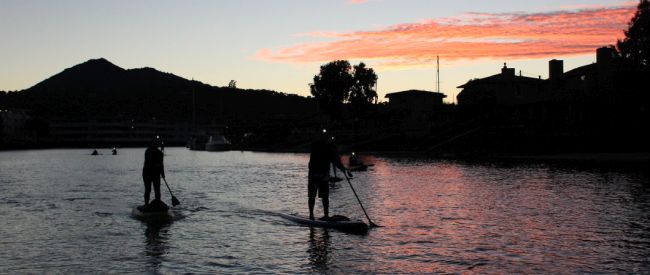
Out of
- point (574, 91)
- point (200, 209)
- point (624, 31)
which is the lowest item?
point (200, 209)

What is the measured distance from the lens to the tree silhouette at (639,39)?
64875mm

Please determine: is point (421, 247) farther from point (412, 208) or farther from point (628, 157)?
point (628, 157)

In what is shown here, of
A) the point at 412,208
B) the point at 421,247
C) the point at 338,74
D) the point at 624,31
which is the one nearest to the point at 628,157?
the point at 624,31

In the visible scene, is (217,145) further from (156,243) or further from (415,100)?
(156,243)

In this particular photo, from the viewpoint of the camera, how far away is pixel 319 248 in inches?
581

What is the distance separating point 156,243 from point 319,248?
13.0 feet

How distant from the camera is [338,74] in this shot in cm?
14200

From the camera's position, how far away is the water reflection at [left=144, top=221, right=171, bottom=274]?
13.1 m

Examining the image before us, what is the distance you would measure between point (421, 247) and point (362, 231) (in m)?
2.60

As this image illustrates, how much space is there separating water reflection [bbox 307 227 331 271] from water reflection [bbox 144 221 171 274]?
3.01 meters

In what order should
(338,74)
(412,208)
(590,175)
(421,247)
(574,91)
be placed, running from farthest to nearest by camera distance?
(338,74) → (574,91) → (590,175) → (412,208) → (421,247)

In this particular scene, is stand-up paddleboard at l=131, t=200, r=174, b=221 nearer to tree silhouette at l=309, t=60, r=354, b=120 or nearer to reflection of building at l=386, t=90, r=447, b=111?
reflection of building at l=386, t=90, r=447, b=111

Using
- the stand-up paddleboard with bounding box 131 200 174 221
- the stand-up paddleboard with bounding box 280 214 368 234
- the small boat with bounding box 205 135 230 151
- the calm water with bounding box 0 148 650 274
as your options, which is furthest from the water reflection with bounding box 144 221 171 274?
the small boat with bounding box 205 135 230 151

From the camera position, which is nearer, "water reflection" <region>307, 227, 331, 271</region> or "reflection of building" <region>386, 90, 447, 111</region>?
"water reflection" <region>307, 227, 331, 271</region>
